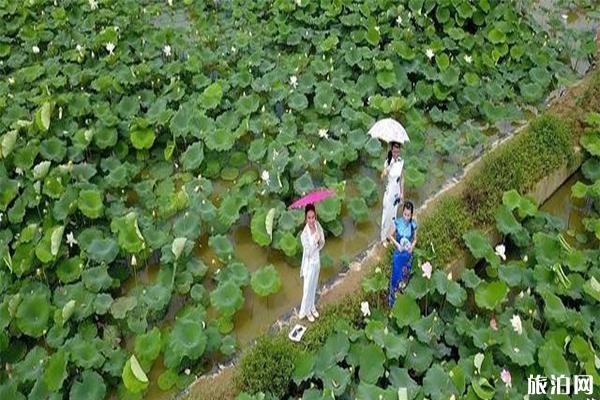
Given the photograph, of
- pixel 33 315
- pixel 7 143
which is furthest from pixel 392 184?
pixel 7 143

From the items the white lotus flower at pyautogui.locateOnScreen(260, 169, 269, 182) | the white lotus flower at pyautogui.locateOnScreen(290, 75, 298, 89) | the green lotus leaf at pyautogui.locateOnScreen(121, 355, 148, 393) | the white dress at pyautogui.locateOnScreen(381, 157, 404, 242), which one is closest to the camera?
the green lotus leaf at pyautogui.locateOnScreen(121, 355, 148, 393)

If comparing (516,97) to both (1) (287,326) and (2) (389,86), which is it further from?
(1) (287,326)

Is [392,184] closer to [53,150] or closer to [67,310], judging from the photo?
[67,310]

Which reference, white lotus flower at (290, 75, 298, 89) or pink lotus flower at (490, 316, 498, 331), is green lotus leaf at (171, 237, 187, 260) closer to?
pink lotus flower at (490, 316, 498, 331)

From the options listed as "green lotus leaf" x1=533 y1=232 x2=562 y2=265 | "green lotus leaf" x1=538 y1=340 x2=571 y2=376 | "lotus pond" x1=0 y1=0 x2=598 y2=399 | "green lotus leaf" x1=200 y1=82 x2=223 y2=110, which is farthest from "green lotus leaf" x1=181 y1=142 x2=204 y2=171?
"green lotus leaf" x1=538 y1=340 x2=571 y2=376

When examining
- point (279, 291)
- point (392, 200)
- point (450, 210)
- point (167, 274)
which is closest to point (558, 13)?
point (450, 210)
